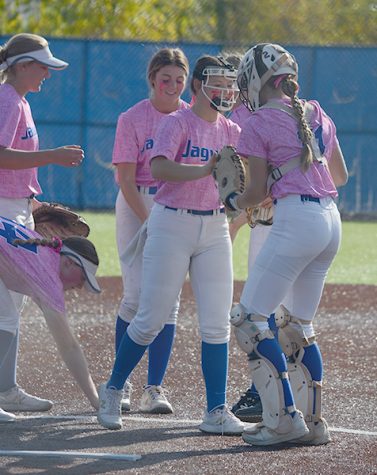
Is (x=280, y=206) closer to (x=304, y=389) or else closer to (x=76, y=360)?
(x=304, y=389)

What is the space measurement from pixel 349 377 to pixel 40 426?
230cm

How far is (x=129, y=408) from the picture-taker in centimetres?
663

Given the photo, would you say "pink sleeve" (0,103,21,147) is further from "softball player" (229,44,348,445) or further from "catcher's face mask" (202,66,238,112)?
"softball player" (229,44,348,445)

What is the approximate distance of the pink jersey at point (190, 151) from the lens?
5988 millimetres

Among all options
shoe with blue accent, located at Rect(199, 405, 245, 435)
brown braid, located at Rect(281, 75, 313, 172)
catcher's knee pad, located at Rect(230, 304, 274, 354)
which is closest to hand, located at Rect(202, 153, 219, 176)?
Answer: brown braid, located at Rect(281, 75, 313, 172)

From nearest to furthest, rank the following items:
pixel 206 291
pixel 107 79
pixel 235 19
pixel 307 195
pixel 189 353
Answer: pixel 307 195 → pixel 206 291 → pixel 189 353 → pixel 107 79 → pixel 235 19

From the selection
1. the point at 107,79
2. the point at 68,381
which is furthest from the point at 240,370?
the point at 107,79

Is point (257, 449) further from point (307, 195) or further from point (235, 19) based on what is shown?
point (235, 19)

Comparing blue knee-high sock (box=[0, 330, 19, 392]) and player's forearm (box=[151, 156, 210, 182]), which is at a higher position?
player's forearm (box=[151, 156, 210, 182])

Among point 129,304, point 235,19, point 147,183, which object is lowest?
point 129,304

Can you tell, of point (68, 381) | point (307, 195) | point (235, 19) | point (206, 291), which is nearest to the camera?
point (307, 195)

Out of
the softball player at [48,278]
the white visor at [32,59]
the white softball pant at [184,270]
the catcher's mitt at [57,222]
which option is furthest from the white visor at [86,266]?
the white visor at [32,59]

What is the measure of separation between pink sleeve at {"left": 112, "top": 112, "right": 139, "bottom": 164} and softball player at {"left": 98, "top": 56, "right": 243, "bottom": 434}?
0.75 m

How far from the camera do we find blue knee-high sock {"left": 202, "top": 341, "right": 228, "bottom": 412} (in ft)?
20.0
